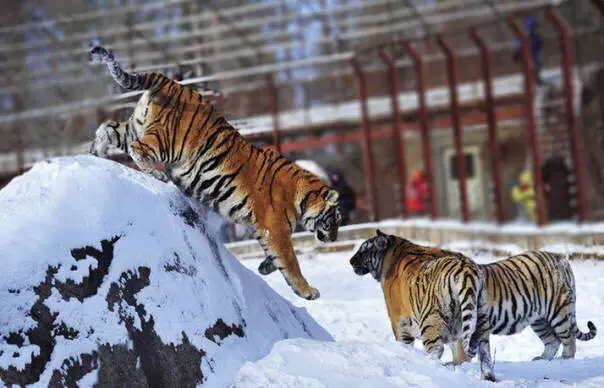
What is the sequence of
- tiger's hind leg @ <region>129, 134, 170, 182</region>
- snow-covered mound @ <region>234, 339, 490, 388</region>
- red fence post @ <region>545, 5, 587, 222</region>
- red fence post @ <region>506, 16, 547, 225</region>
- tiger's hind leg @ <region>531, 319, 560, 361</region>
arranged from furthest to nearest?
red fence post @ <region>506, 16, 547, 225</region> < red fence post @ <region>545, 5, 587, 222</region> < tiger's hind leg @ <region>531, 319, 560, 361</region> < tiger's hind leg @ <region>129, 134, 170, 182</region> < snow-covered mound @ <region>234, 339, 490, 388</region>

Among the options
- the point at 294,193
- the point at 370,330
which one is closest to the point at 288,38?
the point at 370,330

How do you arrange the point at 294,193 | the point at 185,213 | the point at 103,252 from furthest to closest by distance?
the point at 294,193
the point at 185,213
the point at 103,252

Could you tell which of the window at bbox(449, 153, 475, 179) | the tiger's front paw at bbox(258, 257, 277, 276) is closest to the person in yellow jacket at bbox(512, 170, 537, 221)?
the window at bbox(449, 153, 475, 179)

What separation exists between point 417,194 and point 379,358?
578 inches

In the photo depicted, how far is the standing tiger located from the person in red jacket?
39.5ft

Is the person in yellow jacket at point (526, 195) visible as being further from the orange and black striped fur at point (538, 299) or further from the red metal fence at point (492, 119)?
the orange and black striped fur at point (538, 299)

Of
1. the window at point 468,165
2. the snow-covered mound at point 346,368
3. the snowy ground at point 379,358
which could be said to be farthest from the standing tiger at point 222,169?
the window at point 468,165

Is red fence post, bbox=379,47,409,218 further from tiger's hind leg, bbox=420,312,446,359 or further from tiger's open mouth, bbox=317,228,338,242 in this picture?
tiger's hind leg, bbox=420,312,446,359

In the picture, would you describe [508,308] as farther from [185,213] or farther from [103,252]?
[103,252]

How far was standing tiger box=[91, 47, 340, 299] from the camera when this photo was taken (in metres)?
7.81

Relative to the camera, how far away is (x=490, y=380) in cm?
668

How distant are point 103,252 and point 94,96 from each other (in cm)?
1980

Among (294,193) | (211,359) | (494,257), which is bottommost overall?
(494,257)

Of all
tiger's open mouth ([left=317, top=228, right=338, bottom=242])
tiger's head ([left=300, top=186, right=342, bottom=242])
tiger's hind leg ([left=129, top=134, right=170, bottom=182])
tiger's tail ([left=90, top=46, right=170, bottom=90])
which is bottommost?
tiger's open mouth ([left=317, top=228, right=338, bottom=242])
